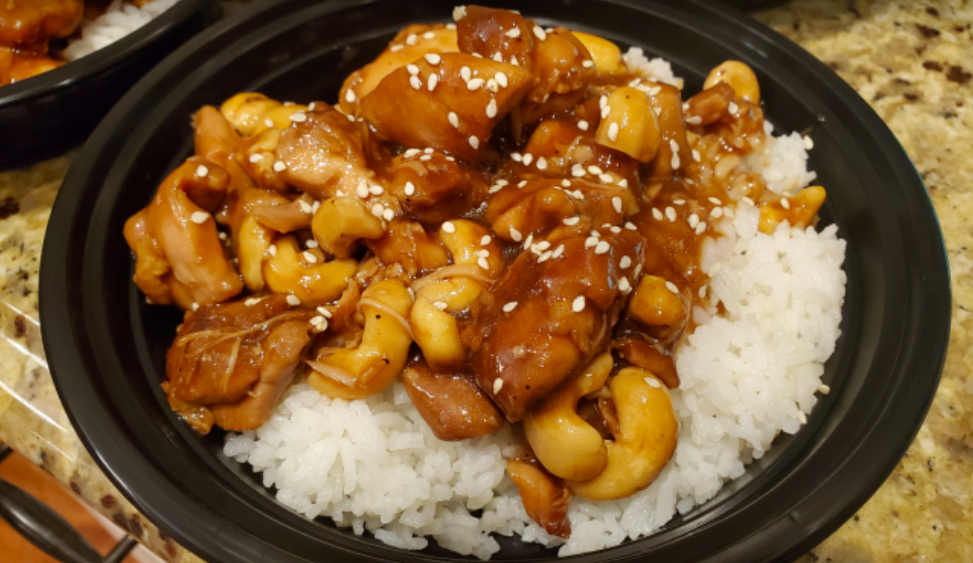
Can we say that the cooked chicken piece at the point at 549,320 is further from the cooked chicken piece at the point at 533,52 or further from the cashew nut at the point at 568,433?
the cooked chicken piece at the point at 533,52

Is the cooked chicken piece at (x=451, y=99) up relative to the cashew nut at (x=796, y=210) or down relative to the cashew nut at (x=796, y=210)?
up

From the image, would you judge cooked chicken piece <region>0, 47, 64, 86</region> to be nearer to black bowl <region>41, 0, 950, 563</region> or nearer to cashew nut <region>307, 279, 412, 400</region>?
black bowl <region>41, 0, 950, 563</region>

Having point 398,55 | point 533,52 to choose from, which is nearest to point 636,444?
point 533,52

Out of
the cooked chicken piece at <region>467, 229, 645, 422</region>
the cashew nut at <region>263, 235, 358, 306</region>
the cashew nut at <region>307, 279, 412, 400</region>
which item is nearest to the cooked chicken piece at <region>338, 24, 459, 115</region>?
the cashew nut at <region>263, 235, 358, 306</region>

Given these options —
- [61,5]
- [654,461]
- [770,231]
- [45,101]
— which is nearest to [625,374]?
[654,461]

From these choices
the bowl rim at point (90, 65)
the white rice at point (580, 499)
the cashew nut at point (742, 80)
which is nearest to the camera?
the white rice at point (580, 499)

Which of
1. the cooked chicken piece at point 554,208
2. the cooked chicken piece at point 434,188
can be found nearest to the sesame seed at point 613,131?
the cooked chicken piece at point 554,208

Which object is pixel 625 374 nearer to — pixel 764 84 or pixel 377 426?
pixel 377 426

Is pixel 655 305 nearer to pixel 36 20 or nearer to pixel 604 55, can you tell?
pixel 604 55
